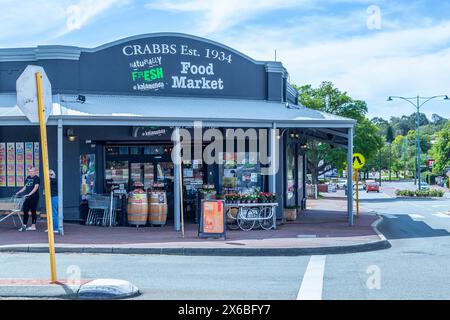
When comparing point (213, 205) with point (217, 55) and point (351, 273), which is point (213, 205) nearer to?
point (351, 273)

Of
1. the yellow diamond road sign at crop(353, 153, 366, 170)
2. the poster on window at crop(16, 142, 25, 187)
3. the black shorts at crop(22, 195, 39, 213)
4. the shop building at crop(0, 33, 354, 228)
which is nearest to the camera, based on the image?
the black shorts at crop(22, 195, 39, 213)

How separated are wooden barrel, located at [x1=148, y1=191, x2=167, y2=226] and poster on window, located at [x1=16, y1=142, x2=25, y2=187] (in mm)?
3664

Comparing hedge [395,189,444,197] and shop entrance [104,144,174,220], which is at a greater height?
shop entrance [104,144,174,220]

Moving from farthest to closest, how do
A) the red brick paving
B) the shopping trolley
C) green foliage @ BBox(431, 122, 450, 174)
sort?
green foliage @ BBox(431, 122, 450, 174) < the shopping trolley < the red brick paving

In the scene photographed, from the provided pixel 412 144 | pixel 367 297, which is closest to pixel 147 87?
pixel 367 297

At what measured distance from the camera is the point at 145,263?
11.5 meters

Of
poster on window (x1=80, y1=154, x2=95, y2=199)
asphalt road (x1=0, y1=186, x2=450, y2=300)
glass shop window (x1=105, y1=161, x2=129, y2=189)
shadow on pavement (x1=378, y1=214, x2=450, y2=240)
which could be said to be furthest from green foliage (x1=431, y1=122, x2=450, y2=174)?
asphalt road (x1=0, y1=186, x2=450, y2=300)

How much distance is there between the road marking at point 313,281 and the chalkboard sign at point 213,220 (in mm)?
2855

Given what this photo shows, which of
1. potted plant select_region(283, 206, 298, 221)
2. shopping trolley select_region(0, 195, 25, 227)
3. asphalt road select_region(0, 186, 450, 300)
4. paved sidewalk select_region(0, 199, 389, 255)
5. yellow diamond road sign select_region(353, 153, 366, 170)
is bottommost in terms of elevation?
asphalt road select_region(0, 186, 450, 300)

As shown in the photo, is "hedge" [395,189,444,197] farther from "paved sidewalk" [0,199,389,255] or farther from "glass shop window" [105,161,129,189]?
"glass shop window" [105,161,129,189]

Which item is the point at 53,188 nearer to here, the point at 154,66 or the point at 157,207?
the point at 157,207

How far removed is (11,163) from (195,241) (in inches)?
267

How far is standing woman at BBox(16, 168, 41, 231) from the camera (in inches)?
611

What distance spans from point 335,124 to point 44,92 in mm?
10264
